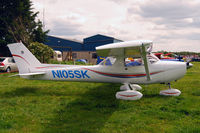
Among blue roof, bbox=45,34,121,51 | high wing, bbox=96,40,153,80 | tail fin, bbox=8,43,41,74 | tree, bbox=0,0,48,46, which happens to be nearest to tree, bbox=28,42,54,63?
tree, bbox=0,0,48,46

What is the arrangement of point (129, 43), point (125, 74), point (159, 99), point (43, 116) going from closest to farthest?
point (43, 116), point (129, 43), point (159, 99), point (125, 74)

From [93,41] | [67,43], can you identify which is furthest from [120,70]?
[67,43]

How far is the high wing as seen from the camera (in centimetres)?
461

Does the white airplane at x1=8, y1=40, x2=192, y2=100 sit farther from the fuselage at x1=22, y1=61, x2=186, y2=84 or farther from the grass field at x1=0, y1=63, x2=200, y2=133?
the grass field at x1=0, y1=63, x2=200, y2=133

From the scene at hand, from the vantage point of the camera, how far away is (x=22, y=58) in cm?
685

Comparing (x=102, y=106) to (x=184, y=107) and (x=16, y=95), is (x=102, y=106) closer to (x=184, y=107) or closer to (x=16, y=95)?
(x=184, y=107)

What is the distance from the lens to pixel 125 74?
20.4ft

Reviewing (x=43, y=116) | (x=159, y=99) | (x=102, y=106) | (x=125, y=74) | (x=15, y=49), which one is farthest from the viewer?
(x=15, y=49)

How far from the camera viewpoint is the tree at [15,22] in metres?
19.8

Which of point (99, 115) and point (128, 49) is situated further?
point (128, 49)

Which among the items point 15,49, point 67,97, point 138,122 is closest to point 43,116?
point 67,97

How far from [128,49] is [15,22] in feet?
60.8

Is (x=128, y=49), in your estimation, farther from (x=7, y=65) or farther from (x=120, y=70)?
(x=7, y=65)

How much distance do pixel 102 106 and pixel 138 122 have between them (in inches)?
58.0
